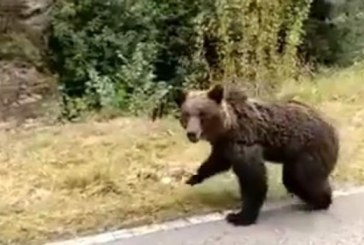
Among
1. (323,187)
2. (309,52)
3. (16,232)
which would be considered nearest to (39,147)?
(16,232)

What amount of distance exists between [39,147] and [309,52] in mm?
4666

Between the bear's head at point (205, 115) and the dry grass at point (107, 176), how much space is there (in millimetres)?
505

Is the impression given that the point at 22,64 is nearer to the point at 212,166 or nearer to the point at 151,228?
the point at 212,166

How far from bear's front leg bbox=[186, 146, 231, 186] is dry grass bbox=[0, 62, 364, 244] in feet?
0.30

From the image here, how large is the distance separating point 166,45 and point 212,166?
15.9 ft

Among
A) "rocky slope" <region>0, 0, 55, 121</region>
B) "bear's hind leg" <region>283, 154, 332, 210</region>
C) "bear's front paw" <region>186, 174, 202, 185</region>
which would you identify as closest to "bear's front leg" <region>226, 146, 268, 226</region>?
"bear's hind leg" <region>283, 154, 332, 210</region>

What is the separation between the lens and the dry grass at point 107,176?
526 cm

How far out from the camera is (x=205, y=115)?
16.7 ft

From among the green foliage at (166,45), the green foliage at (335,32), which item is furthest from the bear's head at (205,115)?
the green foliage at (335,32)

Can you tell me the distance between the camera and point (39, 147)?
685cm

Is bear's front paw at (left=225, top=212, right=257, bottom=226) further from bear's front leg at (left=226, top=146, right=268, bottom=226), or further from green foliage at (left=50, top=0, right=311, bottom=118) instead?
green foliage at (left=50, top=0, right=311, bottom=118)

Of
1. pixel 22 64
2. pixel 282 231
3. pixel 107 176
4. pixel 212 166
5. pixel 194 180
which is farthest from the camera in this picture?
pixel 22 64

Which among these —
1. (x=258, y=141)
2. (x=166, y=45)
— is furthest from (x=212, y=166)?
(x=166, y=45)

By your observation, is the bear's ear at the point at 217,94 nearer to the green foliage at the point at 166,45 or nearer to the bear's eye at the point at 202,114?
the bear's eye at the point at 202,114
